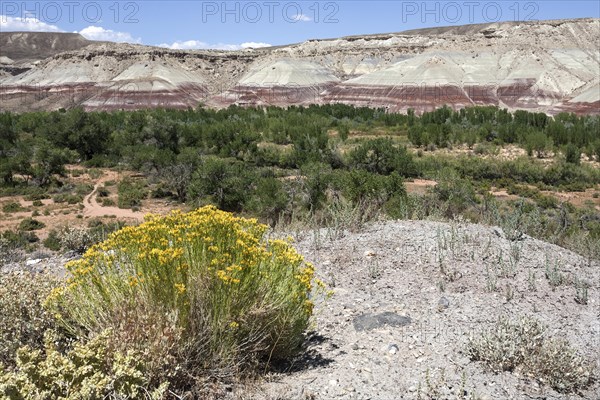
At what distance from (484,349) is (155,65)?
95.0 meters

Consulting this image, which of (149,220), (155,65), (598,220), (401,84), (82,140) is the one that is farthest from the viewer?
(155,65)

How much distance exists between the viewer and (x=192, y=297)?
4035 mm

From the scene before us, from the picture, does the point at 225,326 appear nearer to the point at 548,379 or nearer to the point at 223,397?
the point at 223,397

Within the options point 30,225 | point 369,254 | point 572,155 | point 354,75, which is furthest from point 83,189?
point 354,75

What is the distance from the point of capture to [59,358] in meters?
3.48

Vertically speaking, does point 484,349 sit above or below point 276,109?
below

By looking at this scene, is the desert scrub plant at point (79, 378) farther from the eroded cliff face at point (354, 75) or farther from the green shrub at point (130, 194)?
the eroded cliff face at point (354, 75)

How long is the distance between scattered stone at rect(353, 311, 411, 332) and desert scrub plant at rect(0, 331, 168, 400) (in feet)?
7.48

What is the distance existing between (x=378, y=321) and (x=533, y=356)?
151 centimetres

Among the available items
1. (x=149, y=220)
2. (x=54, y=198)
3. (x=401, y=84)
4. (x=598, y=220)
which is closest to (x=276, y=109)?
(x=401, y=84)

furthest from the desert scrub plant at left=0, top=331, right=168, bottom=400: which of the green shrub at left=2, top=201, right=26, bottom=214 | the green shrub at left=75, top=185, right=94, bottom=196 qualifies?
the green shrub at left=75, top=185, right=94, bottom=196

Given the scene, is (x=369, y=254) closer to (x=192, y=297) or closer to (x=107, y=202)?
(x=192, y=297)

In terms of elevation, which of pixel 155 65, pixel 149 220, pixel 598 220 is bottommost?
pixel 598 220

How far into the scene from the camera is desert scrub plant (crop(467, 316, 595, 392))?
165 inches
